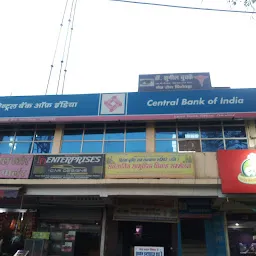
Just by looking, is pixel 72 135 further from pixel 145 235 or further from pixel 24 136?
pixel 145 235

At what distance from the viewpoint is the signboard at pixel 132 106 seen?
1168cm

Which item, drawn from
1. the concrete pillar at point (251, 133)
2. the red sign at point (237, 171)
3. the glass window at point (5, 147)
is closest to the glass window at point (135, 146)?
the red sign at point (237, 171)

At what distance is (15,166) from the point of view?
11648 mm

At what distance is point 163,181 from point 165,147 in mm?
2176

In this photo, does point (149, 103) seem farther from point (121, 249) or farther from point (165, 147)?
point (121, 249)

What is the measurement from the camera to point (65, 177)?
1117cm

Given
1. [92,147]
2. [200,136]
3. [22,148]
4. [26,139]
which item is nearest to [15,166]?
[22,148]

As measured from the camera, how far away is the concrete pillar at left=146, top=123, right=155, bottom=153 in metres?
12.0

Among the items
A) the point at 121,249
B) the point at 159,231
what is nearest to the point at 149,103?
the point at 159,231

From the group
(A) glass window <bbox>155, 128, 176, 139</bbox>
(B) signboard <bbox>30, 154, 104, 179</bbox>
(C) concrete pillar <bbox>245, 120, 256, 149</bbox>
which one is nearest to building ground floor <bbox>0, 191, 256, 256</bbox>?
(B) signboard <bbox>30, 154, 104, 179</bbox>

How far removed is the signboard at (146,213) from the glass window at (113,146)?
94.5 inches

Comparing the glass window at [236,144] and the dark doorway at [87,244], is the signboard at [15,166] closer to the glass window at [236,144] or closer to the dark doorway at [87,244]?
the dark doorway at [87,244]

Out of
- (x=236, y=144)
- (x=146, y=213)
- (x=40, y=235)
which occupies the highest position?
(x=236, y=144)

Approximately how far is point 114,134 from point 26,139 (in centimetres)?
416
